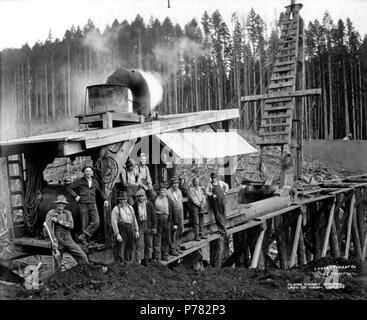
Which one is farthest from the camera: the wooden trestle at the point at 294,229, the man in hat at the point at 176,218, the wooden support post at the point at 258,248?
the wooden trestle at the point at 294,229

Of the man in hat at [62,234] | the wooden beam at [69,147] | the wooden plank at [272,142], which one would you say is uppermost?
the wooden plank at [272,142]

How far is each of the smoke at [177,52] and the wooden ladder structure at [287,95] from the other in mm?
21353

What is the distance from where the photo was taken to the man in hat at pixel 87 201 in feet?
24.5

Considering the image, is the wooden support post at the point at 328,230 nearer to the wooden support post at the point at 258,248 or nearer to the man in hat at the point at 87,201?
the wooden support post at the point at 258,248

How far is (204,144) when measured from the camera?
1014 cm

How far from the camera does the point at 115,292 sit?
6.16 m

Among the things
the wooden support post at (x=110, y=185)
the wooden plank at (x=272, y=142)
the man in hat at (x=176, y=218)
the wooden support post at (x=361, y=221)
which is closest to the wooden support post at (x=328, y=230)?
the wooden support post at (x=361, y=221)

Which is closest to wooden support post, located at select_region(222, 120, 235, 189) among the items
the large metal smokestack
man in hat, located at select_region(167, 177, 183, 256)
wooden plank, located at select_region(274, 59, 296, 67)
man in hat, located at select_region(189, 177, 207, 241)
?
the large metal smokestack

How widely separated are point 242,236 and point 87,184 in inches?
211

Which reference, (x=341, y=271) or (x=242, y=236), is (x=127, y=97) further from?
(x=341, y=271)

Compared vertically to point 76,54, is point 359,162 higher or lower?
lower

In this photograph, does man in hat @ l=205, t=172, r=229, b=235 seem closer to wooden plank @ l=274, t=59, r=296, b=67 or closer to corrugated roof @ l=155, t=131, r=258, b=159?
corrugated roof @ l=155, t=131, r=258, b=159
